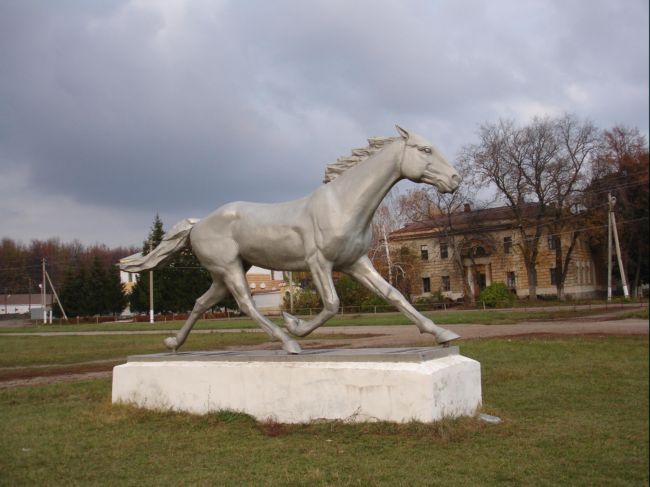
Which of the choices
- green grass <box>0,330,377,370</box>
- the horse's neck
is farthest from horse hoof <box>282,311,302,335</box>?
green grass <box>0,330,377,370</box>

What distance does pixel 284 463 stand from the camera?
5.24m

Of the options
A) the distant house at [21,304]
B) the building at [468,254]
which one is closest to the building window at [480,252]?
the building at [468,254]

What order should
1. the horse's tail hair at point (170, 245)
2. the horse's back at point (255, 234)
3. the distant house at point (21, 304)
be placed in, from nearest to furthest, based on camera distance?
the horse's back at point (255, 234)
the horse's tail hair at point (170, 245)
the distant house at point (21, 304)

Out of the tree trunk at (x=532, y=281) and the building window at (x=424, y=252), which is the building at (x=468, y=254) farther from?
the tree trunk at (x=532, y=281)

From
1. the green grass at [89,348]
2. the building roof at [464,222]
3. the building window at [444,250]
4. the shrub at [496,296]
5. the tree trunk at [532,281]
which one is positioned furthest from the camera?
the building window at [444,250]

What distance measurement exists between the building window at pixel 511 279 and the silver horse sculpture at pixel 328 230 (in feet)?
142

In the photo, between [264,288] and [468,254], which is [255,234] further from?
[264,288]

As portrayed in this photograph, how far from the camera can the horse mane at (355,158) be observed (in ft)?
24.6

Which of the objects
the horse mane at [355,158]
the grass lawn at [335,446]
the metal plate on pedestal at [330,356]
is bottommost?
the grass lawn at [335,446]

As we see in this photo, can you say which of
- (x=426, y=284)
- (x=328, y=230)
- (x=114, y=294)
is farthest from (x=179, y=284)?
(x=328, y=230)

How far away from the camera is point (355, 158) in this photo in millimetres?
7742

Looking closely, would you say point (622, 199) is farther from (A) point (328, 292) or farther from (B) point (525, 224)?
(B) point (525, 224)

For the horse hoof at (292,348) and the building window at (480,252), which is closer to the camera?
the horse hoof at (292,348)

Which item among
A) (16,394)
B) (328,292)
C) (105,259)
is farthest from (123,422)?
(105,259)
